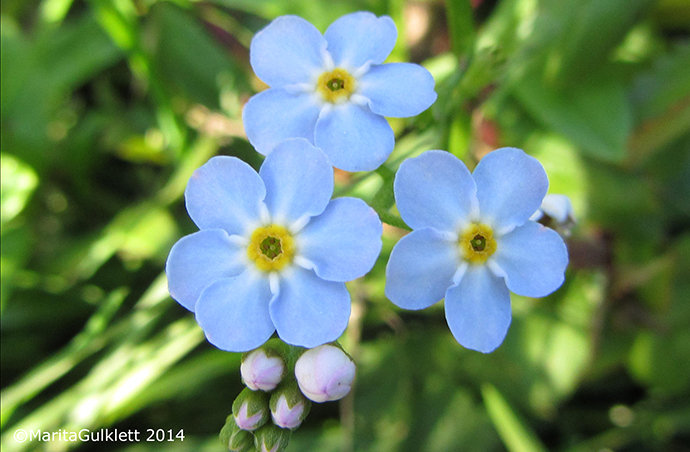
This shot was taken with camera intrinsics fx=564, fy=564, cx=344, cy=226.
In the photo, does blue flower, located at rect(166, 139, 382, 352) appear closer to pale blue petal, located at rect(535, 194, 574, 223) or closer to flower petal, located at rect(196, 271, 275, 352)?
flower petal, located at rect(196, 271, 275, 352)

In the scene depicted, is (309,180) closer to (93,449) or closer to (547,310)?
(547,310)

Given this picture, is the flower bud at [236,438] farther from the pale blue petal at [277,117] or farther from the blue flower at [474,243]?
the pale blue petal at [277,117]

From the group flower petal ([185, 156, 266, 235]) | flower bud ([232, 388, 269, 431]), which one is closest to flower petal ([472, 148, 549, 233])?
flower petal ([185, 156, 266, 235])

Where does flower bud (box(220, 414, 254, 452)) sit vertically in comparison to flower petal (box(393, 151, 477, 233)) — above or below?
below

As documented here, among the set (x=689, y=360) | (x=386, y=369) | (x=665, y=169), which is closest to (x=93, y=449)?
(x=386, y=369)

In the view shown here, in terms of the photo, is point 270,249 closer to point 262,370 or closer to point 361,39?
point 262,370

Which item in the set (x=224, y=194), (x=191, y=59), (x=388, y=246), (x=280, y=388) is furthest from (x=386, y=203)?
(x=191, y=59)
